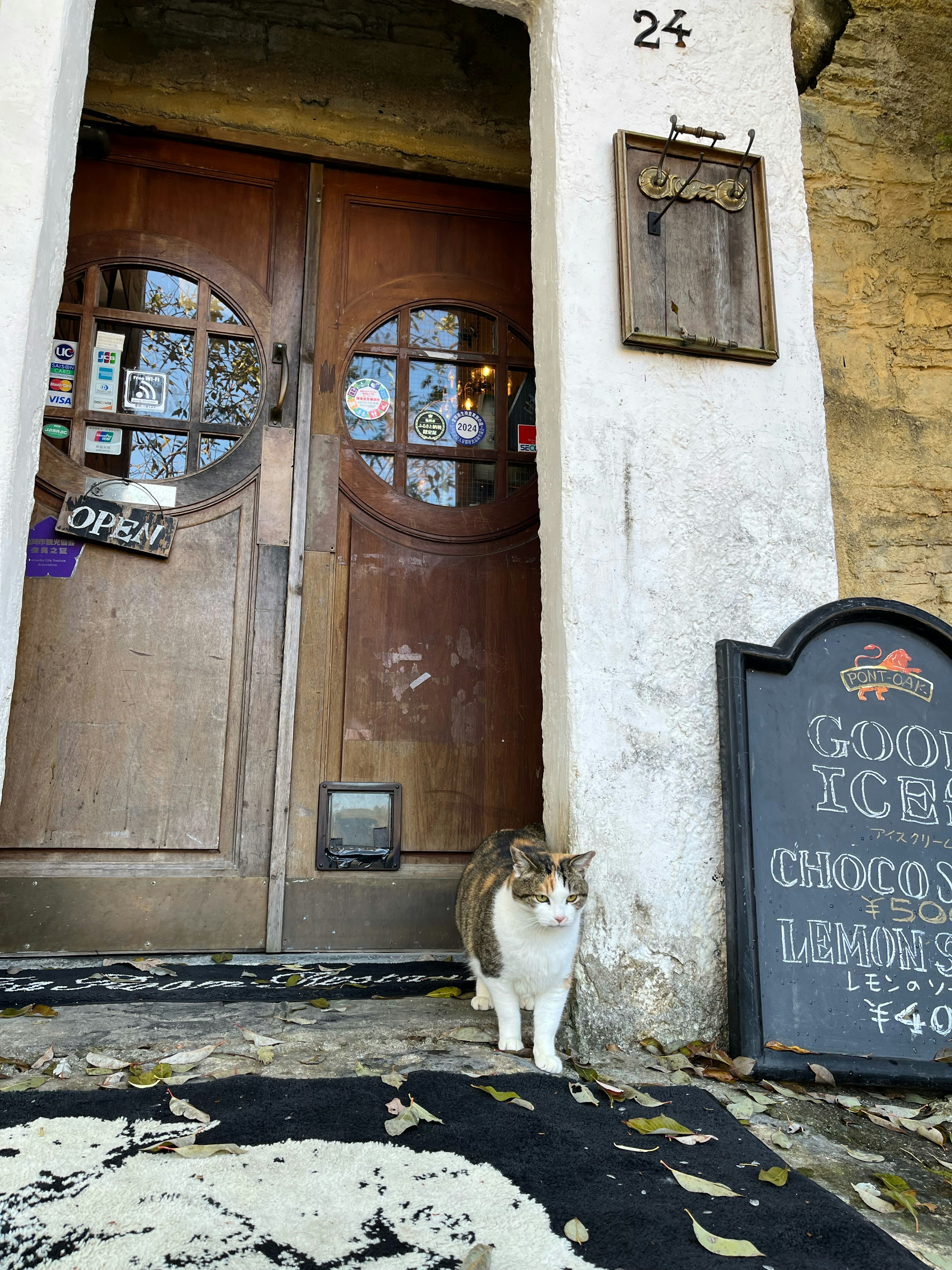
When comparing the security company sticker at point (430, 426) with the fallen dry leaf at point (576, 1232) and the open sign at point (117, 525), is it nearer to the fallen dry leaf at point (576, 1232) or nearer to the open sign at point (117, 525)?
the open sign at point (117, 525)

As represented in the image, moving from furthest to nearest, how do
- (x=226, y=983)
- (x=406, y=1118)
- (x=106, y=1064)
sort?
(x=226, y=983) → (x=106, y=1064) → (x=406, y=1118)

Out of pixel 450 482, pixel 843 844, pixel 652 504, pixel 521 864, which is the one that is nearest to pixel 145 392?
pixel 450 482

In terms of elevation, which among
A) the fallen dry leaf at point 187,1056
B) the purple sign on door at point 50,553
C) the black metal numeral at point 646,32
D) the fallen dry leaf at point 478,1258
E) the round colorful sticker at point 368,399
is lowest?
the fallen dry leaf at point 478,1258

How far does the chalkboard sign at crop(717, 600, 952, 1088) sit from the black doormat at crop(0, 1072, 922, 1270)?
48cm

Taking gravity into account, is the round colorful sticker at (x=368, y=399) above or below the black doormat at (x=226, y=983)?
above

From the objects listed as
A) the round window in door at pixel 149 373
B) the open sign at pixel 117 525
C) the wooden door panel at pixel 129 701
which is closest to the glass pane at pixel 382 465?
the round window in door at pixel 149 373

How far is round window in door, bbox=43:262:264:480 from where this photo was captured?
3.18 m

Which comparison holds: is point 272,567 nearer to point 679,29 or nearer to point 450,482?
point 450,482

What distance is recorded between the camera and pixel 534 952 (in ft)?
6.65

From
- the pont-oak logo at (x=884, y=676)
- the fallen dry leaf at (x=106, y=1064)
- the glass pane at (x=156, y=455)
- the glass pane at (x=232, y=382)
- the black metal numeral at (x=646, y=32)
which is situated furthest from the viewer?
the glass pane at (x=232, y=382)

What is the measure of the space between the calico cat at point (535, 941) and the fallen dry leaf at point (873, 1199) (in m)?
0.65

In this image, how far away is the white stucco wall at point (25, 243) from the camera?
2.05m

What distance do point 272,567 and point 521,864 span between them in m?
1.73

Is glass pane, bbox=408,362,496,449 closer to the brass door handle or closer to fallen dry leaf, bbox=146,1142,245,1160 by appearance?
the brass door handle
